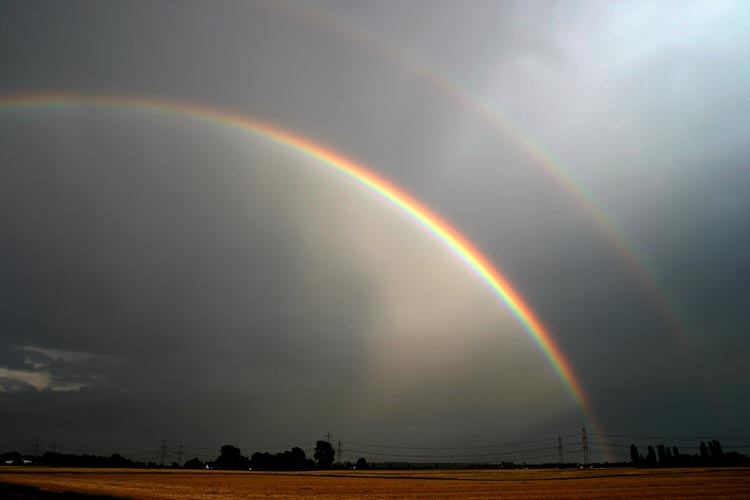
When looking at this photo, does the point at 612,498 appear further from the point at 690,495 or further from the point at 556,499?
the point at 690,495

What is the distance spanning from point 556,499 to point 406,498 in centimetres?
1239

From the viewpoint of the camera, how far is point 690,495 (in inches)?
1804

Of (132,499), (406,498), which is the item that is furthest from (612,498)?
(132,499)

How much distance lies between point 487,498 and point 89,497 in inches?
1283

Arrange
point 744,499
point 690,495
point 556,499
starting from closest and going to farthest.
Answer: point 744,499 < point 556,499 < point 690,495

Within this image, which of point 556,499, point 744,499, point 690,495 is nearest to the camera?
point 744,499

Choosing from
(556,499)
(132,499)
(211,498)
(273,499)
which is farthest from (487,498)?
(132,499)

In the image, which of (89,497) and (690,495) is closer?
(89,497)

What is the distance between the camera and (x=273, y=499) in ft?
147

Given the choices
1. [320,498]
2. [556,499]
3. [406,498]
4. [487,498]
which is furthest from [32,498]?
[556,499]

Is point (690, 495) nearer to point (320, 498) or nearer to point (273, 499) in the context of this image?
point (320, 498)

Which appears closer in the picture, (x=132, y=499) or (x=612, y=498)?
(x=132, y=499)

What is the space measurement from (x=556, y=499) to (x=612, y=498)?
4849 millimetres

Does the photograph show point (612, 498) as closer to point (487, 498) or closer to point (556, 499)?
point (556, 499)
